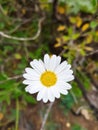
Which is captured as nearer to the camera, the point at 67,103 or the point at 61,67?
the point at 61,67

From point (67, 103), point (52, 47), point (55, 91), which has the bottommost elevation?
point (55, 91)

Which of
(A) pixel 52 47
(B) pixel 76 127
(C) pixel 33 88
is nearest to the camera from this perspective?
(C) pixel 33 88

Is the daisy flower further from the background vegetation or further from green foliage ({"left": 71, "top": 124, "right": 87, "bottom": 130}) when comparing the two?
green foliage ({"left": 71, "top": 124, "right": 87, "bottom": 130})

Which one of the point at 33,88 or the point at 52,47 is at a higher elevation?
the point at 52,47

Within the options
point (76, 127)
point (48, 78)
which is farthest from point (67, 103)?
point (48, 78)

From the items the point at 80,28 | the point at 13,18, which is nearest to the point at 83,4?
the point at 80,28

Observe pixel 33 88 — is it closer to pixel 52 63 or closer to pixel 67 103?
pixel 52 63

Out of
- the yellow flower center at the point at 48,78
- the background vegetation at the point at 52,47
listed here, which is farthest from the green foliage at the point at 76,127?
the yellow flower center at the point at 48,78

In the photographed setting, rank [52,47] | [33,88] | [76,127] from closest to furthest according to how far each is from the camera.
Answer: [33,88] → [76,127] → [52,47]
